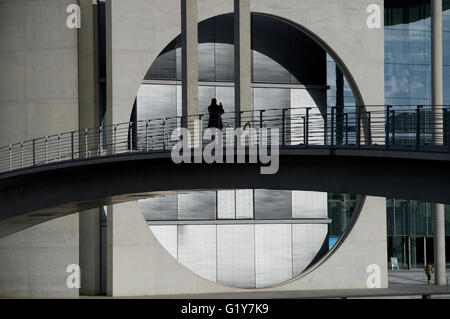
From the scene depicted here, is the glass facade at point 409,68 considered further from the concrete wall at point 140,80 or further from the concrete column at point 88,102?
the concrete column at point 88,102

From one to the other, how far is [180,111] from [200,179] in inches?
631

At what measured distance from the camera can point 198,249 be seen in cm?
5062

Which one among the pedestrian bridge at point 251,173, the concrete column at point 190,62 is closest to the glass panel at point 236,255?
the pedestrian bridge at point 251,173

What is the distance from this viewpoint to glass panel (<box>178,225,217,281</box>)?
5044cm

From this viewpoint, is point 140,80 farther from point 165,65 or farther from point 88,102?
point 88,102

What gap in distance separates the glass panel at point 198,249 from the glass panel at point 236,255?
0.30 metres

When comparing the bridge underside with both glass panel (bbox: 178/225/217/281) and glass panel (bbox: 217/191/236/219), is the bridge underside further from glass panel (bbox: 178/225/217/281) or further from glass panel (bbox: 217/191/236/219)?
glass panel (bbox: 217/191/236/219)

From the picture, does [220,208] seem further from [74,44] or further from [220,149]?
[220,149]

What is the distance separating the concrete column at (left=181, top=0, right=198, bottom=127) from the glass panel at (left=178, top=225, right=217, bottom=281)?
1227 cm

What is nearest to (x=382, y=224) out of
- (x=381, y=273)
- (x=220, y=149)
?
(x=381, y=273)

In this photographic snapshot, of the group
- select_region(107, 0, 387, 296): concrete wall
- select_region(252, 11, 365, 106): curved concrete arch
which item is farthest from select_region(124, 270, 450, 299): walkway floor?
select_region(252, 11, 365, 106): curved concrete arch

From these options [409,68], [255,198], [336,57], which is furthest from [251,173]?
[409,68]

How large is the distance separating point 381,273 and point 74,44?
16.4m
